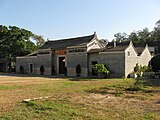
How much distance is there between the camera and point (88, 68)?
28641mm

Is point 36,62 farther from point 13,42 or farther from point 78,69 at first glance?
point 78,69

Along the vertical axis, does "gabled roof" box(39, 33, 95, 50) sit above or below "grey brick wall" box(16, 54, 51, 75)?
above

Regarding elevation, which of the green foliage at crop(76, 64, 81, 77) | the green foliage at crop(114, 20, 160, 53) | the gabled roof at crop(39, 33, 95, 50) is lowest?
the green foliage at crop(76, 64, 81, 77)

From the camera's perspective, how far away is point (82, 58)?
2911cm

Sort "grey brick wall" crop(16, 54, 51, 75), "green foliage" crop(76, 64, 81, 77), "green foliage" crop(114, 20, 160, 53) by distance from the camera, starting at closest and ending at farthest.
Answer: "green foliage" crop(76, 64, 81, 77)
"grey brick wall" crop(16, 54, 51, 75)
"green foliage" crop(114, 20, 160, 53)

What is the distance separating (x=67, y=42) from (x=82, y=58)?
17.1 ft

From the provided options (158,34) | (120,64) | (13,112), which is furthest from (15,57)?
(13,112)

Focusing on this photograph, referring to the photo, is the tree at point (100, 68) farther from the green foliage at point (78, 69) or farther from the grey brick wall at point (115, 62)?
the green foliage at point (78, 69)

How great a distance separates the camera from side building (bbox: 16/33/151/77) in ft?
84.8

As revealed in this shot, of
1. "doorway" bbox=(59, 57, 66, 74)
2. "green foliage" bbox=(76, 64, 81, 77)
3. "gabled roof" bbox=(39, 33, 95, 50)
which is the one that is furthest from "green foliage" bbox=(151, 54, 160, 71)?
"doorway" bbox=(59, 57, 66, 74)

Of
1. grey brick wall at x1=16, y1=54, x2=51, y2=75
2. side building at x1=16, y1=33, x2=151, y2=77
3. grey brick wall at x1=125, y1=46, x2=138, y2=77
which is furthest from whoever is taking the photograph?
grey brick wall at x1=16, y1=54, x2=51, y2=75

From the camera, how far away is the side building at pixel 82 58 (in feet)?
84.8

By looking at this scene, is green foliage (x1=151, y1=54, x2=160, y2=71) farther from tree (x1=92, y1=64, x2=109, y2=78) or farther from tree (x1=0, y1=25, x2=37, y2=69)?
tree (x1=0, y1=25, x2=37, y2=69)

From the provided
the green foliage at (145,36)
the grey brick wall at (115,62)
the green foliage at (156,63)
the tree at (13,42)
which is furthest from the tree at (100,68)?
the green foliage at (145,36)
